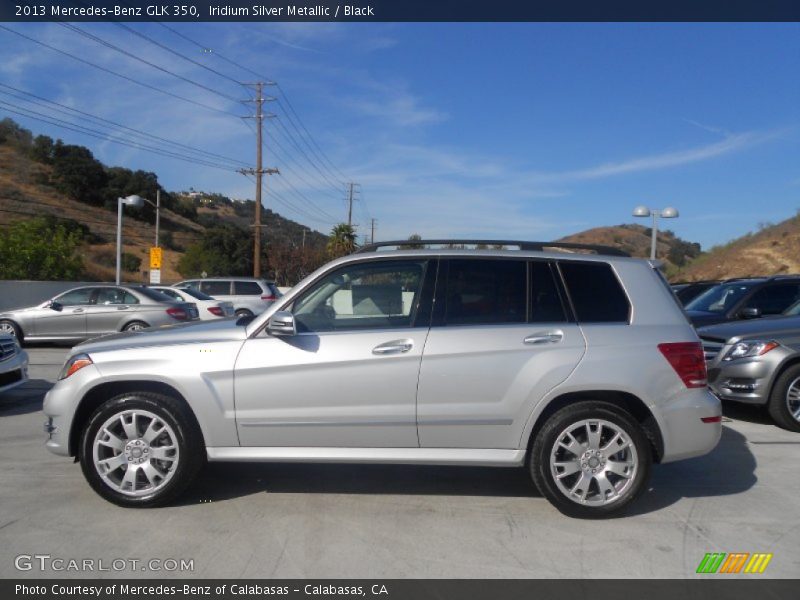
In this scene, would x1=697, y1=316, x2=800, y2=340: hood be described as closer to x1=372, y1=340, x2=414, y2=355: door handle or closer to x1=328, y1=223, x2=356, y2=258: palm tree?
x1=372, y1=340, x2=414, y2=355: door handle

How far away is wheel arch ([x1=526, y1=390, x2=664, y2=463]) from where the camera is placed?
15.5 ft

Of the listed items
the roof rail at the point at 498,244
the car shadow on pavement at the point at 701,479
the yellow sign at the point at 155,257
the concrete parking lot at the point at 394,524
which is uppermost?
the yellow sign at the point at 155,257

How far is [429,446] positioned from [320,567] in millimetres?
1155

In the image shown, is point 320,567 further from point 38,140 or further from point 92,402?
point 38,140

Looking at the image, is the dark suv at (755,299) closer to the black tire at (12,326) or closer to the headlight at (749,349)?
the headlight at (749,349)

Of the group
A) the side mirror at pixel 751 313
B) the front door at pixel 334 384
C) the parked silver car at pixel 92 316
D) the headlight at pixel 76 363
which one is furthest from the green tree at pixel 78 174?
the front door at pixel 334 384

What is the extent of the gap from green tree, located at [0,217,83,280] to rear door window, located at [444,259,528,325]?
2533 cm

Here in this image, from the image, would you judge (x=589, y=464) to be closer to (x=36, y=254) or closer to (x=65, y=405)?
(x=65, y=405)

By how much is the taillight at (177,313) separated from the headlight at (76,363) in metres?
9.97

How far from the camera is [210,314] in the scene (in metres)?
16.9

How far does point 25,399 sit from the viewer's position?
8.84m

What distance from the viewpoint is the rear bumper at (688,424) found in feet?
15.3
